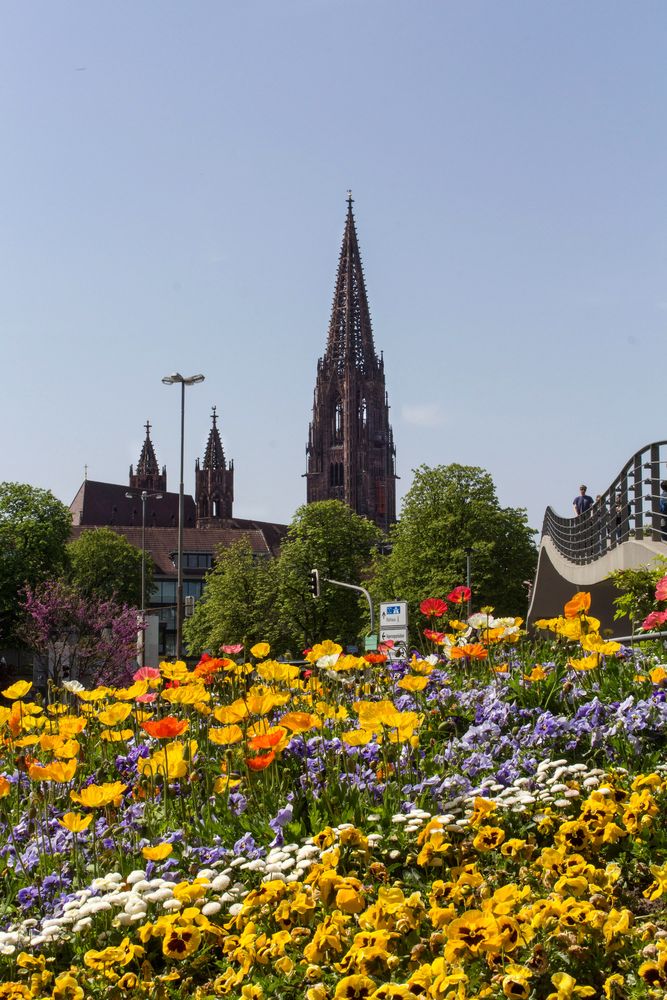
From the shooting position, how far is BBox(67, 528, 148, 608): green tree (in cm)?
7619

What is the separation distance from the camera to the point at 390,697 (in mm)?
6465

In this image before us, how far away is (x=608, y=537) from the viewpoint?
23.8 m

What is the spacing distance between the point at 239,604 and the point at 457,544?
11906 mm

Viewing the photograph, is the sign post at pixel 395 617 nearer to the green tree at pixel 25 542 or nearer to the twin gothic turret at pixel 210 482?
the green tree at pixel 25 542

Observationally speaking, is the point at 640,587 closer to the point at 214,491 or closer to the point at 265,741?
the point at 265,741

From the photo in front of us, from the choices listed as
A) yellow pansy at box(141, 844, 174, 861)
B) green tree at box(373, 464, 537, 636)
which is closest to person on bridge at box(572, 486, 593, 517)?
green tree at box(373, 464, 537, 636)

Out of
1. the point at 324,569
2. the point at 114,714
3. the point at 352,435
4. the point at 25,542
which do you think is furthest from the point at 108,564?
the point at 114,714

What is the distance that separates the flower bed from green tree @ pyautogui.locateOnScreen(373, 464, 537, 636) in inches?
1673

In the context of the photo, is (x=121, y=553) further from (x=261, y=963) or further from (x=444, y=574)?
(x=261, y=963)

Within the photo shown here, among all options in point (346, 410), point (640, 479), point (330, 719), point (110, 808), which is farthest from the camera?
point (346, 410)

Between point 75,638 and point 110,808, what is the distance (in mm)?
39522

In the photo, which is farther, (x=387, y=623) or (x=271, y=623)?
(x=271, y=623)

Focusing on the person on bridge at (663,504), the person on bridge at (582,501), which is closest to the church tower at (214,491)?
the person on bridge at (582,501)

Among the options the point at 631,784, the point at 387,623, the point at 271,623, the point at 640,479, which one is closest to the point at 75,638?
the point at 271,623
